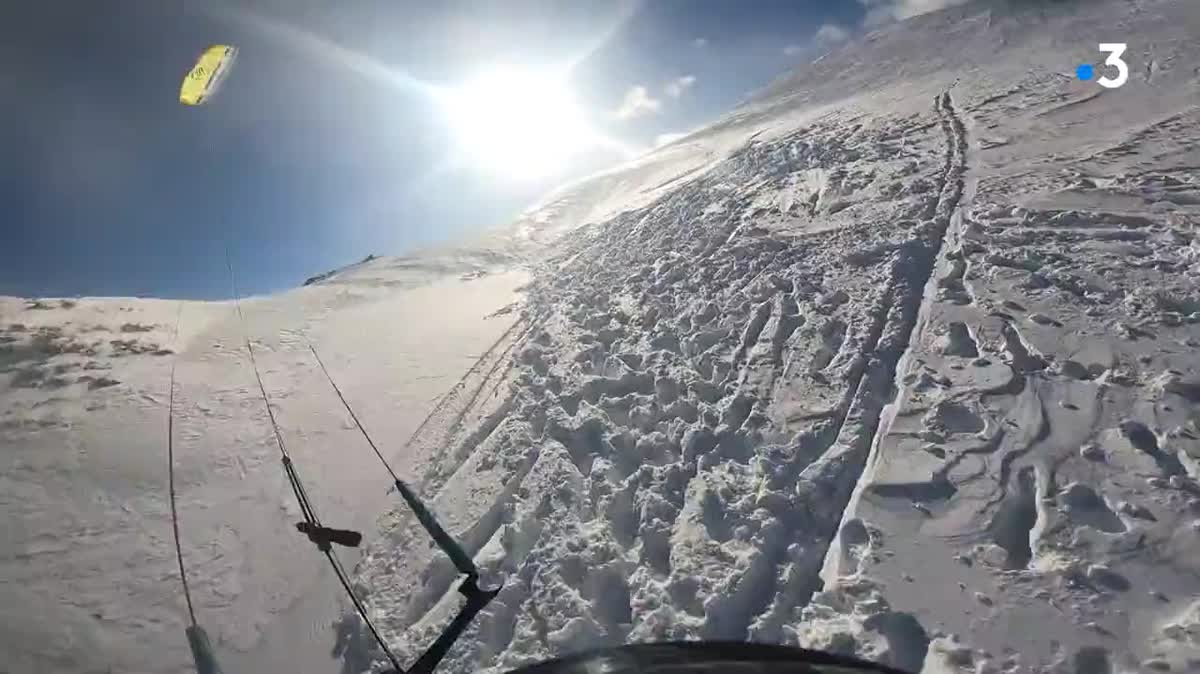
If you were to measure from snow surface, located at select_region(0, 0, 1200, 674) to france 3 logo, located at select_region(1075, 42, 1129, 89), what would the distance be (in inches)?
23.5

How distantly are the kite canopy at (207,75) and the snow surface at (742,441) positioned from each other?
4.38 m

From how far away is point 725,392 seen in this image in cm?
690

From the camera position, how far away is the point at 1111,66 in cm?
1478

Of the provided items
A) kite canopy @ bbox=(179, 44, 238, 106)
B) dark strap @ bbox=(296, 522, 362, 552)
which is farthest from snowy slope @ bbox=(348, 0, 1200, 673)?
kite canopy @ bbox=(179, 44, 238, 106)

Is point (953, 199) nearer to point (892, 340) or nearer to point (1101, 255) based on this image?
point (1101, 255)

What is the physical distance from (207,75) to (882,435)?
1351 cm

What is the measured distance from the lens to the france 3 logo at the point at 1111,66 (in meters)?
13.5

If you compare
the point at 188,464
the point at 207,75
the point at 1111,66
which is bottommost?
the point at 188,464

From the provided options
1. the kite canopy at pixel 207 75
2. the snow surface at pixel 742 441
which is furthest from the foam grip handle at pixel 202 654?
the kite canopy at pixel 207 75

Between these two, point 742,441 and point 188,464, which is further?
point 188,464

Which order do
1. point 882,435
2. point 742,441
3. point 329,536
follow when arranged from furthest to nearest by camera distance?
point 742,441, point 882,435, point 329,536

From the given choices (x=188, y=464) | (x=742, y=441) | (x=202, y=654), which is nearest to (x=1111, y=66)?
(x=742, y=441)

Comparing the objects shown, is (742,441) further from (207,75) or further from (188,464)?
(207,75)

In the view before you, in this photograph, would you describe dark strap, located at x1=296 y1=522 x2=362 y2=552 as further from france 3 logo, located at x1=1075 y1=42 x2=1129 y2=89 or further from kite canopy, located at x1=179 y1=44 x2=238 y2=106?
france 3 logo, located at x1=1075 y1=42 x2=1129 y2=89
